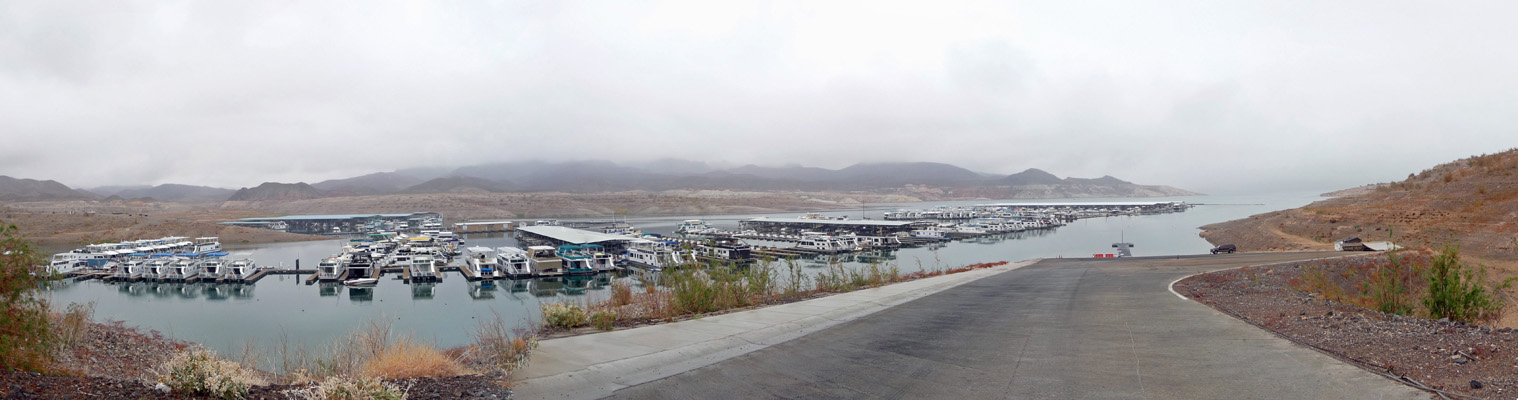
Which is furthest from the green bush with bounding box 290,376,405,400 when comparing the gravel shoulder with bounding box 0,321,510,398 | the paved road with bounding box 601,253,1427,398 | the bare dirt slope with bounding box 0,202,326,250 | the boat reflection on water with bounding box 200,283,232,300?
the bare dirt slope with bounding box 0,202,326,250

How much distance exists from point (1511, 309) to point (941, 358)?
12.2 metres

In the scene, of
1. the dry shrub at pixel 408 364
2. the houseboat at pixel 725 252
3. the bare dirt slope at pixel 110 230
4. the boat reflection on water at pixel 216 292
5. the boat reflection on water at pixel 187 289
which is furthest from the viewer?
the bare dirt slope at pixel 110 230

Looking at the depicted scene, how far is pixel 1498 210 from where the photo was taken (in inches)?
1030

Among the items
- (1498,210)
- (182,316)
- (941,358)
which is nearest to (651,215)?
(182,316)

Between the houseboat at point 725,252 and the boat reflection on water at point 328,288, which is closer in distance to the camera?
the boat reflection on water at point 328,288

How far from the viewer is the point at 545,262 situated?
48.2m

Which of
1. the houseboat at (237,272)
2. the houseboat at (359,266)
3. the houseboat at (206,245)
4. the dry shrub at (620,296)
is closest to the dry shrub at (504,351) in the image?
the dry shrub at (620,296)

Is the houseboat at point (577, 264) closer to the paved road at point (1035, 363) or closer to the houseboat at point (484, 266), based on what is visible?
the houseboat at point (484, 266)

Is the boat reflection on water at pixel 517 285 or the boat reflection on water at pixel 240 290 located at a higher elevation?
the boat reflection on water at pixel 240 290

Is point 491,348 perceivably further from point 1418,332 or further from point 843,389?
point 1418,332

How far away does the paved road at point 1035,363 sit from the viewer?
18.6 feet

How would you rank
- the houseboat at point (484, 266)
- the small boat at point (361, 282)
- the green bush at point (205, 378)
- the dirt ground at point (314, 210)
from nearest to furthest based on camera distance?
the green bush at point (205, 378) → the small boat at point (361, 282) → the houseboat at point (484, 266) → the dirt ground at point (314, 210)

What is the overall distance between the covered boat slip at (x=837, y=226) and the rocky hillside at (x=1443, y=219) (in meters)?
40.2

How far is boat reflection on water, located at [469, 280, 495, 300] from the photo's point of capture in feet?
126
